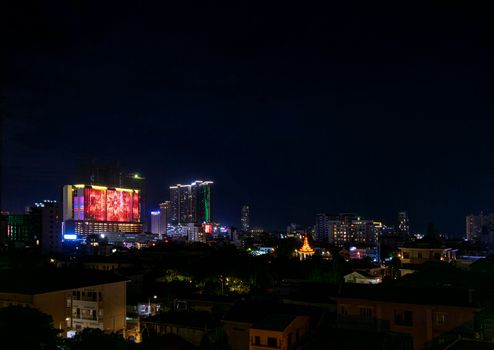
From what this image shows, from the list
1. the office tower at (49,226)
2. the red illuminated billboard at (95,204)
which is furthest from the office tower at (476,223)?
the office tower at (49,226)

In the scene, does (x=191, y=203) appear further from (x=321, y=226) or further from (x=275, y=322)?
(x=275, y=322)

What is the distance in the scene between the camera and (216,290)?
2211 cm

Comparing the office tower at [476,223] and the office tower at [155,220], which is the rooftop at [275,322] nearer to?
the office tower at [476,223]

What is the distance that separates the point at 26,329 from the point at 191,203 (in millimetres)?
109011

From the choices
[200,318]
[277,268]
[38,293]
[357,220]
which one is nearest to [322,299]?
[200,318]

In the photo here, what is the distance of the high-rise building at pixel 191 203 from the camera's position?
115250 mm

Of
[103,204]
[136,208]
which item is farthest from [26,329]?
[136,208]

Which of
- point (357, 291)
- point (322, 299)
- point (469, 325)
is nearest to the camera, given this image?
point (469, 325)

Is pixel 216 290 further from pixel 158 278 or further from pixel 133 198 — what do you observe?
pixel 133 198

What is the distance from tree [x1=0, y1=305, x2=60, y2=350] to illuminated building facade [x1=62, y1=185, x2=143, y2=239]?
56525mm

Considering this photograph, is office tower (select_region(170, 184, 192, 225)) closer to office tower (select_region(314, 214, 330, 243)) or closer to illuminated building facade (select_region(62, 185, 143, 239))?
office tower (select_region(314, 214, 330, 243))

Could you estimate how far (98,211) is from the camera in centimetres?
7200

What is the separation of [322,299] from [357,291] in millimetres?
3139

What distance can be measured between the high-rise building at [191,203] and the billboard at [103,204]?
1445 inches
